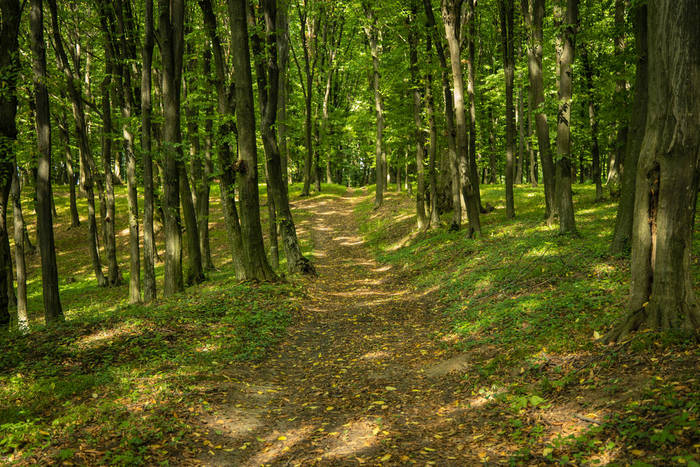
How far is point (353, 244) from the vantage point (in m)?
22.7

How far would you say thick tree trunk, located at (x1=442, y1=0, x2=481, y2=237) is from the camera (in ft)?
45.2

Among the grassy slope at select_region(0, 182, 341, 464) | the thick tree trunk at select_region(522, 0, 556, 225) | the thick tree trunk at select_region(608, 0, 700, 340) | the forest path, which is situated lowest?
the forest path

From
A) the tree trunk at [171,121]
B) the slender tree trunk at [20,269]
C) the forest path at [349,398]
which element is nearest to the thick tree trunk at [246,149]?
the tree trunk at [171,121]

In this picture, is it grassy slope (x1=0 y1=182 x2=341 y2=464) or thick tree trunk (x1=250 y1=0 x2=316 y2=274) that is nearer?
grassy slope (x1=0 y1=182 x2=341 y2=464)

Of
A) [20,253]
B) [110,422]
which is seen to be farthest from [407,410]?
[20,253]

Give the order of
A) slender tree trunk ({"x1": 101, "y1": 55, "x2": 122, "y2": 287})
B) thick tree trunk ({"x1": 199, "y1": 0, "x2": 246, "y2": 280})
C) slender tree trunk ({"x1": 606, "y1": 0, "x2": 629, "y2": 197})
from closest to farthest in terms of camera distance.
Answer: slender tree trunk ({"x1": 606, "y1": 0, "x2": 629, "y2": 197}), thick tree trunk ({"x1": 199, "y1": 0, "x2": 246, "y2": 280}), slender tree trunk ({"x1": 101, "y1": 55, "x2": 122, "y2": 287})

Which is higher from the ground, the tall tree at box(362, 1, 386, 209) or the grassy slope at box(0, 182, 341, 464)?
the tall tree at box(362, 1, 386, 209)

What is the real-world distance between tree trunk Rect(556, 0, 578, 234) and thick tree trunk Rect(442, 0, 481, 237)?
10.0 feet

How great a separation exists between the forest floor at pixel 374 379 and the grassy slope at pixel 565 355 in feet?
0.07

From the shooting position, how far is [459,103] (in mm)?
14117

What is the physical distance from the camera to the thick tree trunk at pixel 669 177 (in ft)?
15.7

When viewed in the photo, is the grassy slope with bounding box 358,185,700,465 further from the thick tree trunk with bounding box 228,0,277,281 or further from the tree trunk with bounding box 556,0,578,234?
the thick tree trunk with bounding box 228,0,277,281

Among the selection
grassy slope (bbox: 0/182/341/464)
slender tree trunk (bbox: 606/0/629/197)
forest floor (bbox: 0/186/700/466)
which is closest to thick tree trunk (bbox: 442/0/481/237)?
forest floor (bbox: 0/186/700/466)

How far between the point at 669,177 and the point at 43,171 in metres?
12.1
